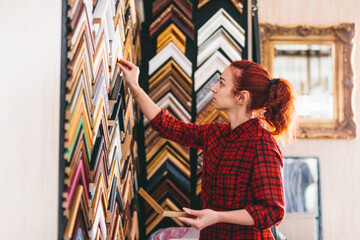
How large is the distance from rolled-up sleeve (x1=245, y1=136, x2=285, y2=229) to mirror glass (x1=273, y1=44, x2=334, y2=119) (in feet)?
6.47

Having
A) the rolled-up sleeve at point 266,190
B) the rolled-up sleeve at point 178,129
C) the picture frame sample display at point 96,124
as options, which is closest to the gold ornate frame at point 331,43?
the picture frame sample display at point 96,124

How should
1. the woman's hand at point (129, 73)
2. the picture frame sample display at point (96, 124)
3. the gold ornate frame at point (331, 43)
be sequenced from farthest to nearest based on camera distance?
the gold ornate frame at point (331, 43) → the woman's hand at point (129, 73) → the picture frame sample display at point (96, 124)

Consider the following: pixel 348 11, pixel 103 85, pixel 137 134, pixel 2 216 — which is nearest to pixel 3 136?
pixel 2 216

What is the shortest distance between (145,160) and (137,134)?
161 mm

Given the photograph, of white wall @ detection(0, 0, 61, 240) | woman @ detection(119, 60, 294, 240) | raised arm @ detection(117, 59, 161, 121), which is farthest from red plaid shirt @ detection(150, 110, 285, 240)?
white wall @ detection(0, 0, 61, 240)

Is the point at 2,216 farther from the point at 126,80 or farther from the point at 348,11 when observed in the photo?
the point at 348,11

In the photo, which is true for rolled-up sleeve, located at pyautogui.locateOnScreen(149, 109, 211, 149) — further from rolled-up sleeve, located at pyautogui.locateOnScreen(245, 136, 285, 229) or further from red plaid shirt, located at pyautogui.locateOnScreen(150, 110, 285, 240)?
rolled-up sleeve, located at pyautogui.locateOnScreen(245, 136, 285, 229)

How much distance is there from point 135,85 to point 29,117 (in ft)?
3.05

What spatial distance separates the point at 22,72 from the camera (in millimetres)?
757

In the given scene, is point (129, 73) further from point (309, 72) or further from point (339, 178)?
point (339, 178)

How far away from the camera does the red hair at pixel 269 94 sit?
5.11ft

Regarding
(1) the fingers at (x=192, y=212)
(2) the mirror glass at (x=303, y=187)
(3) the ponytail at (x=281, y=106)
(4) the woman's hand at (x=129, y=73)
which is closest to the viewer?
(1) the fingers at (x=192, y=212)

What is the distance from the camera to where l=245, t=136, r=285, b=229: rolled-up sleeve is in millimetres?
1360

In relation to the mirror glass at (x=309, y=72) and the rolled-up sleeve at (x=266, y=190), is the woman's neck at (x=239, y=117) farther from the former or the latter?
the mirror glass at (x=309, y=72)
